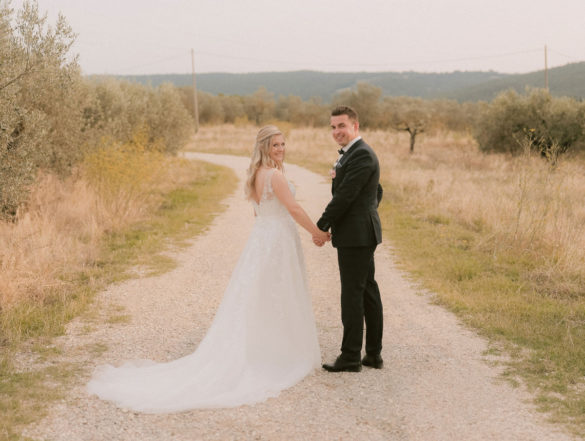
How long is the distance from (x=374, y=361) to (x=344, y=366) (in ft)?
1.06

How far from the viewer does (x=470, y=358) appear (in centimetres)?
532

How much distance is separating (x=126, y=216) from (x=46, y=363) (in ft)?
22.7

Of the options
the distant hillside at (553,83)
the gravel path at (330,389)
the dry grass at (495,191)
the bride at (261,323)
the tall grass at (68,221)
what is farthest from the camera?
the distant hillside at (553,83)

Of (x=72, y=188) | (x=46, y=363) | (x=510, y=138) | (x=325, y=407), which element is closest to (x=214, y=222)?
(x=72, y=188)

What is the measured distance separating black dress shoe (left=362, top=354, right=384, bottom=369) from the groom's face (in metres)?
1.99

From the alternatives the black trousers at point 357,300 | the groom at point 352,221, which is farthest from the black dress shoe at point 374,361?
the groom at point 352,221

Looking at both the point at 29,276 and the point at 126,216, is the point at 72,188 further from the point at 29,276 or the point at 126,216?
the point at 29,276

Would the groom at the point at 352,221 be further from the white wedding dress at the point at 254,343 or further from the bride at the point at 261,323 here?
the white wedding dress at the point at 254,343

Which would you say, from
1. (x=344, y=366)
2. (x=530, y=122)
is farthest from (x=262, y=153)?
(x=530, y=122)

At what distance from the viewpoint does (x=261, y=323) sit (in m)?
4.93

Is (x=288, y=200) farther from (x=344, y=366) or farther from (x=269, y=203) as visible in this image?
(x=344, y=366)

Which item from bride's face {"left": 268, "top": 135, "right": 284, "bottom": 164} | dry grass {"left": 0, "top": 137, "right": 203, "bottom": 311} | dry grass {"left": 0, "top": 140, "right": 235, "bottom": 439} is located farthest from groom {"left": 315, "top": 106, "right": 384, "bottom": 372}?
dry grass {"left": 0, "top": 137, "right": 203, "bottom": 311}

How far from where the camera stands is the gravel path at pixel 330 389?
391cm

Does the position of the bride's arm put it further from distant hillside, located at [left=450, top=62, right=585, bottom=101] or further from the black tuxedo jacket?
distant hillside, located at [left=450, top=62, right=585, bottom=101]
